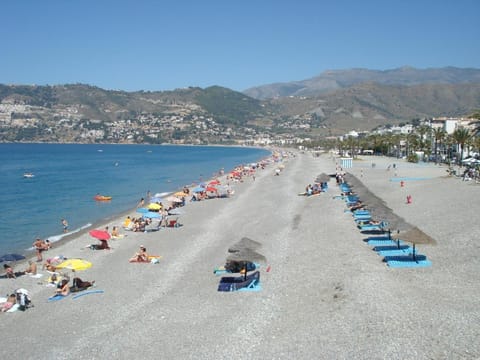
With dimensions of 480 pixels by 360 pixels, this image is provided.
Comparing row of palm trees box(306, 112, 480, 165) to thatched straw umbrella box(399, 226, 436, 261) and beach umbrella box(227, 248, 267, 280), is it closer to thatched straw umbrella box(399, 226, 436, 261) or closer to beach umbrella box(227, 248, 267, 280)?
thatched straw umbrella box(399, 226, 436, 261)

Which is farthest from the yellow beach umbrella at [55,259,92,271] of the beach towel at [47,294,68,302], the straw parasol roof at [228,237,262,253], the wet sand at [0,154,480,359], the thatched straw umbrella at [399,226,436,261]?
the thatched straw umbrella at [399,226,436,261]

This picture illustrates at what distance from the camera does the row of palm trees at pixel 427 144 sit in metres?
62.2

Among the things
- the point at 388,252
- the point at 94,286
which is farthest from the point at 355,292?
the point at 94,286

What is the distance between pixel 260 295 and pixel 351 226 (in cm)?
1030

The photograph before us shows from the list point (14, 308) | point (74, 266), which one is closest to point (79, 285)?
point (74, 266)

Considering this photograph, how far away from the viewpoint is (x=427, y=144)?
8206 cm

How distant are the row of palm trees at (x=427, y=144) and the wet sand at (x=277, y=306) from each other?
137 ft

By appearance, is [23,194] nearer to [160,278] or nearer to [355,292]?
[160,278]

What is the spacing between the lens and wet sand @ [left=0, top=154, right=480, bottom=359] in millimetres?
10820

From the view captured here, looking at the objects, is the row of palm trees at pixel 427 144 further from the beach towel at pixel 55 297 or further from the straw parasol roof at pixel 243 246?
the beach towel at pixel 55 297

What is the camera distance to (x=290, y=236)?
23.0m

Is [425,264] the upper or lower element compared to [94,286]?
upper

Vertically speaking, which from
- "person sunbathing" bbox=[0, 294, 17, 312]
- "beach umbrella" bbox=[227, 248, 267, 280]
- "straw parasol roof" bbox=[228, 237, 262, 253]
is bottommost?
"person sunbathing" bbox=[0, 294, 17, 312]

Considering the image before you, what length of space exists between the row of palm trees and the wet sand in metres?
41.7
